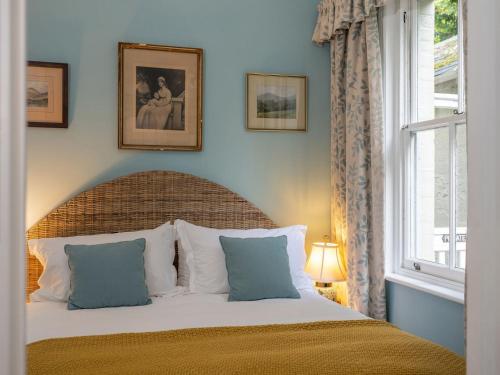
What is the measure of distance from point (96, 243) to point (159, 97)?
1.06 meters

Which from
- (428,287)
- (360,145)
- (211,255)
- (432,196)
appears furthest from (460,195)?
(211,255)

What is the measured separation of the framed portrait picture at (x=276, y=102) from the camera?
356 cm

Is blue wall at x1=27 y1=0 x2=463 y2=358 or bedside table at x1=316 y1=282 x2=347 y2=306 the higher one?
blue wall at x1=27 y1=0 x2=463 y2=358

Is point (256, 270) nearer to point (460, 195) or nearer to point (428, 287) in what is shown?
point (428, 287)

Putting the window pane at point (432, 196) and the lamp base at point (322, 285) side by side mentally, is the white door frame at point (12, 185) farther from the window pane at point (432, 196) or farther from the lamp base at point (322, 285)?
the lamp base at point (322, 285)

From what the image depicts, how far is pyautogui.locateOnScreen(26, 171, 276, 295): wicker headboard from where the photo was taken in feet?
10.3

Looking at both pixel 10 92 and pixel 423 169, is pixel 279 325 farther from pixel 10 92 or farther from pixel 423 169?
pixel 10 92

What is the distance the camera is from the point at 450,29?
2.71m

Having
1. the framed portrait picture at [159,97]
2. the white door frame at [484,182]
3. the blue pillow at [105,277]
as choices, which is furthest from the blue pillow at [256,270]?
the white door frame at [484,182]

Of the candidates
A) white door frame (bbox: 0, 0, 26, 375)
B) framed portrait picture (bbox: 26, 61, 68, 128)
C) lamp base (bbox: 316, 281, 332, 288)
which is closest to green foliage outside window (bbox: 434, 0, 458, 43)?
lamp base (bbox: 316, 281, 332, 288)

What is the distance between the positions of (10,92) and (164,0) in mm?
2986

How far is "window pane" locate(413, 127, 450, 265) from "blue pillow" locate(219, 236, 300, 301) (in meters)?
A: 0.81

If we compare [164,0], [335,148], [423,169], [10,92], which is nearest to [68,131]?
[164,0]

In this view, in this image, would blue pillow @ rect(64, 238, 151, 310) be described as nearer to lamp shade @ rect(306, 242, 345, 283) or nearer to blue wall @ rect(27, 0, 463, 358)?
blue wall @ rect(27, 0, 463, 358)
